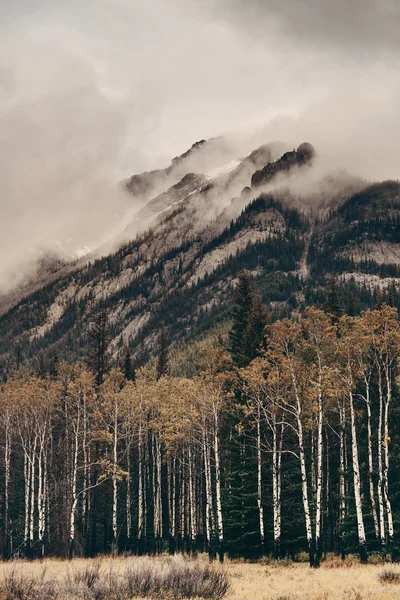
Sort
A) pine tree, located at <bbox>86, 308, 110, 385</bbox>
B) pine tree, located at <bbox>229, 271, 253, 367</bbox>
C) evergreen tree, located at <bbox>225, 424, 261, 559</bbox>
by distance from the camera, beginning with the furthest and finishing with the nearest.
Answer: pine tree, located at <bbox>86, 308, 110, 385</bbox>, pine tree, located at <bbox>229, 271, 253, 367</bbox>, evergreen tree, located at <bbox>225, 424, 261, 559</bbox>

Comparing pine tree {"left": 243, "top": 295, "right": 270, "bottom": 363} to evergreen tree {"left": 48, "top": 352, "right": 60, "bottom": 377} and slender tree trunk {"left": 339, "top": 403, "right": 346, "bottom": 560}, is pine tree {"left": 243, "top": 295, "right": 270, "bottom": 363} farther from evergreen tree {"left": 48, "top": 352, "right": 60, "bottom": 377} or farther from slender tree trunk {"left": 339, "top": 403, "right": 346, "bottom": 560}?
evergreen tree {"left": 48, "top": 352, "right": 60, "bottom": 377}

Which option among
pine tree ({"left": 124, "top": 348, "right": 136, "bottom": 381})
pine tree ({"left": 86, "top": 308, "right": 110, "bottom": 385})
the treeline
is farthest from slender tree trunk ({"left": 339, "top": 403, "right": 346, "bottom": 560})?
pine tree ({"left": 124, "top": 348, "right": 136, "bottom": 381})

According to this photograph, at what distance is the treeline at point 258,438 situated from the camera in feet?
97.1

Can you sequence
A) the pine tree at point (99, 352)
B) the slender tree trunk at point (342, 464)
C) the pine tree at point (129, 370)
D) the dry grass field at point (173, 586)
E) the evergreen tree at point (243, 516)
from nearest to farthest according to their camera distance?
the dry grass field at point (173, 586), the slender tree trunk at point (342, 464), the evergreen tree at point (243, 516), the pine tree at point (99, 352), the pine tree at point (129, 370)

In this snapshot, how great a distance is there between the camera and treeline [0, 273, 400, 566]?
97.1 ft

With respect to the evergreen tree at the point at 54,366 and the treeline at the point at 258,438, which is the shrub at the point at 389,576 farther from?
the evergreen tree at the point at 54,366

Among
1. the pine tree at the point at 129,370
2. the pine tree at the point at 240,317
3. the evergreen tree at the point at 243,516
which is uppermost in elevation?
the pine tree at the point at 240,317

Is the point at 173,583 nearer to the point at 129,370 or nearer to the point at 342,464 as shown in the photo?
the point at 342,464

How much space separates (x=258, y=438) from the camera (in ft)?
108

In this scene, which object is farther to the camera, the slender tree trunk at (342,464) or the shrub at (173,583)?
the slender tree trunk at (342,464)

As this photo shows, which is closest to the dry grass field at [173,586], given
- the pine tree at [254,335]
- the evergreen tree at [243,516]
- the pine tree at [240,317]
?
the evergreen tree at [243,516]

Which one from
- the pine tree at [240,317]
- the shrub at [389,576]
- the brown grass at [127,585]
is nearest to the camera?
the brown grass at [127,585]

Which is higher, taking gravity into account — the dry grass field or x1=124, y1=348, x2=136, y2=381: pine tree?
x1=124, y1=348, x2=136, y2=381: pine tree

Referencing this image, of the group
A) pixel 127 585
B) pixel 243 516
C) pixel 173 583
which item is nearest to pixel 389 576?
pixel 173 583
